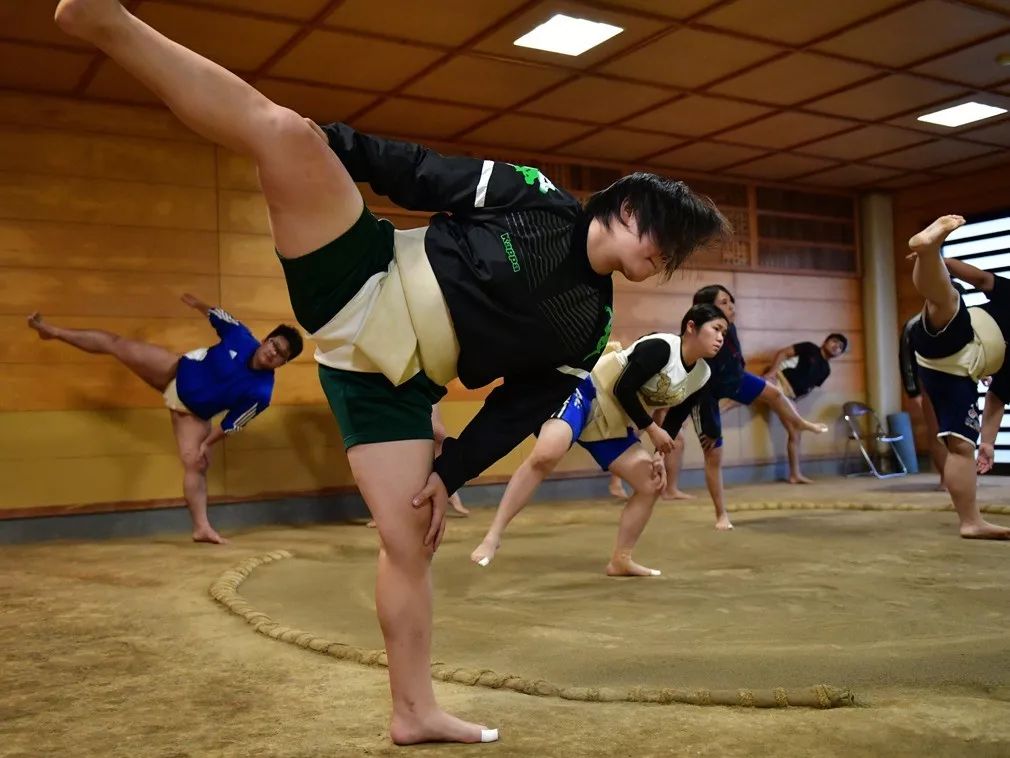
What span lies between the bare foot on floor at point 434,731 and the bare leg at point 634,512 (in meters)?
1.60

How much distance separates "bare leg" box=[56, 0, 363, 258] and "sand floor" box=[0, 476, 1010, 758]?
75cm

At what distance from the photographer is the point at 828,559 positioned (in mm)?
3082

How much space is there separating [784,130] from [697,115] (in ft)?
2.21

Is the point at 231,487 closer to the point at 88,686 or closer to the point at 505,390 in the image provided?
the point at 88,686

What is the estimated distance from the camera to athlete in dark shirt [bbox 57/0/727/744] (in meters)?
1.29

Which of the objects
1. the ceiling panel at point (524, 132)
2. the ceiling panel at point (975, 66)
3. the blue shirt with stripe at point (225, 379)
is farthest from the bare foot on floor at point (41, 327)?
the ceiling panel at point (975, 66)

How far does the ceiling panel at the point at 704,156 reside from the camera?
580 cm

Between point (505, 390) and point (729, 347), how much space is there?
3093 millimetres

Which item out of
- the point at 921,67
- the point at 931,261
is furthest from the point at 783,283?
the point at 931,261

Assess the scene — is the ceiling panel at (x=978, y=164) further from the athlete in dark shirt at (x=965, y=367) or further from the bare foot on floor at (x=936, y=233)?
the bare foot on floor at (x=936, y=233)

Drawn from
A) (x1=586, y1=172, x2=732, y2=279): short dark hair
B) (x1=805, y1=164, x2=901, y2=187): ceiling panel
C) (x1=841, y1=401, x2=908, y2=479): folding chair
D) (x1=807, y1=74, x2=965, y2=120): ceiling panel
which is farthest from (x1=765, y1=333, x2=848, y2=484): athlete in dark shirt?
(x1=586, y1=172, x2=732, y2=279): short dark hair

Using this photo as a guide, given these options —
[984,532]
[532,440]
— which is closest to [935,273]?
[984,532]

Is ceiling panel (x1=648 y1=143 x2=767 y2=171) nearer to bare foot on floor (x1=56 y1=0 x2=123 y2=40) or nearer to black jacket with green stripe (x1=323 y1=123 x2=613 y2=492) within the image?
black jacket with green stripe (x1=323 y1=123 x2=613 y2=492)

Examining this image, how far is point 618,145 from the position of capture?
5.67 m
